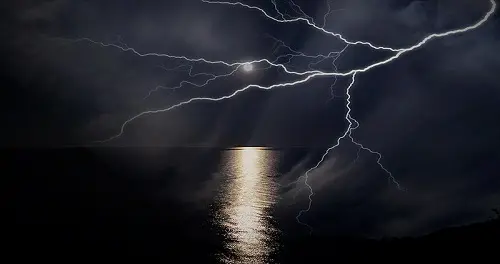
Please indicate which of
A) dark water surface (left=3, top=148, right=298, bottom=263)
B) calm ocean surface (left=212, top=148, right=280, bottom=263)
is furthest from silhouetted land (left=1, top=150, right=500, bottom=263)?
calm ocean surface (left=212, top=148, right=280, bottom=263)

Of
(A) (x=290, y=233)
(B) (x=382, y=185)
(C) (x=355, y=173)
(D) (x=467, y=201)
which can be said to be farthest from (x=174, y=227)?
(C) (x=355, y=173)

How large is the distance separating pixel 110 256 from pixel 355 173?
55786 mm

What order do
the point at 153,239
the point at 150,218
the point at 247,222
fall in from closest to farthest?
the point at 153,239 → the point at 150,218 → the point at 247,222

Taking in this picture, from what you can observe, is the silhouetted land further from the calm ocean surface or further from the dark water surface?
the calm ocean surface

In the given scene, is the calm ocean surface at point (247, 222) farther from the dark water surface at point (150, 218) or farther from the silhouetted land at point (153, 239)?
the silhouetted land at point (153, 239)

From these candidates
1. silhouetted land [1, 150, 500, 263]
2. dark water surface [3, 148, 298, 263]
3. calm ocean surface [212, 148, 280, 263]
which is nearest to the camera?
silhouetted land [1, 150, 500, 263]

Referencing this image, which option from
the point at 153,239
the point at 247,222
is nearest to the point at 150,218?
the point at 153,239

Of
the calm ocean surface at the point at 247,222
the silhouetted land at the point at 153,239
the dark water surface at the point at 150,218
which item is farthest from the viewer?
the dark water surface at the point at 150,218

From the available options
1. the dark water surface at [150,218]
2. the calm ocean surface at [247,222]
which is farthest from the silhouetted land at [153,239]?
the calm ocean surface at [247,222]

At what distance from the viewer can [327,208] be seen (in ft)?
130

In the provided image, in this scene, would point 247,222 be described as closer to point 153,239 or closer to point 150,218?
point 150,218

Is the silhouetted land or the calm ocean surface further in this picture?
the calm ocean surface

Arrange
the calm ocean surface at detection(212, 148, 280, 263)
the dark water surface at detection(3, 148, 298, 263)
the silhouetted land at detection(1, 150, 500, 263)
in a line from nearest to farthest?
the silhouetted land at detection(1, 150, 500, 263) → the calm ocean surface at detection(212, 148, 280, 263) → the dark water surface at detection(3, 148, 298, 263)

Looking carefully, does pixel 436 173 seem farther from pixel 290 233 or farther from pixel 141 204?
pixel 141 204
